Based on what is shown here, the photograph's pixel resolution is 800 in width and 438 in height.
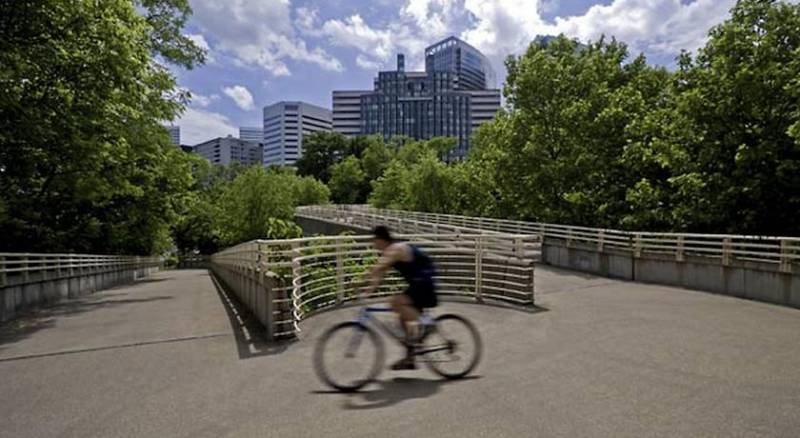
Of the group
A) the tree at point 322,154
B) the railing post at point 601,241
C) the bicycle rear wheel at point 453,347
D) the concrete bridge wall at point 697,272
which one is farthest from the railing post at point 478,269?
the tree at point 322,154

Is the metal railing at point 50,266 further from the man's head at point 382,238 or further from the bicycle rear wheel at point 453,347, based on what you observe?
the bicycle rear wheel at point 453,347

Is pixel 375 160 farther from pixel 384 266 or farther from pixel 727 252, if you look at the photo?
pixel 384 266

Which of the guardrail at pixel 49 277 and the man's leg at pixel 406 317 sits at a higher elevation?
the man's leg at pixel 406 317

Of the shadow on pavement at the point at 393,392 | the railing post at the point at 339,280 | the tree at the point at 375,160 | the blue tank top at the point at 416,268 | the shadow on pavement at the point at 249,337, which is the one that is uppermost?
the tree at the point at 375,160

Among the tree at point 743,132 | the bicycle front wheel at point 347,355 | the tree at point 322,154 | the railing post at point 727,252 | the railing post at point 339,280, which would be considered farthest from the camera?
the tree at point 322,154

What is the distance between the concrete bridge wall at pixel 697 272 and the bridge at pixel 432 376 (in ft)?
4.36

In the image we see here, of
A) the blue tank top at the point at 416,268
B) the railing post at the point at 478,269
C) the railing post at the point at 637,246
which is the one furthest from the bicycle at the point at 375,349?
the railing post at the point at 637,246

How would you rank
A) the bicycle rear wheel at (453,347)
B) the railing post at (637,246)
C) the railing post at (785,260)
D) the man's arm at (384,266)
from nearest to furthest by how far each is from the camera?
the man's arm at (384,266) < the bicycle rear wheel at (453,347) < the railing post at (785,260) < the railing post at (637,246)

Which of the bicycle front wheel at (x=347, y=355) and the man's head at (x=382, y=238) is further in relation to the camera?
the man's head at (x=382, y=238)

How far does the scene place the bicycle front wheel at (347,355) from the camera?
18.4 ft

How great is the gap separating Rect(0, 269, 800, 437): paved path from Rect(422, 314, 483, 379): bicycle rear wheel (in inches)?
7.9

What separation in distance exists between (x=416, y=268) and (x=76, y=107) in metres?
12.5

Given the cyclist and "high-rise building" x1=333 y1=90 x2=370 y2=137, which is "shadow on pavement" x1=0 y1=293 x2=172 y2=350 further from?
"high-rise building" x1=333 y1=90 x2=370 y2=137

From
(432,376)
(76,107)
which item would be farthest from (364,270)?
(76,107)
